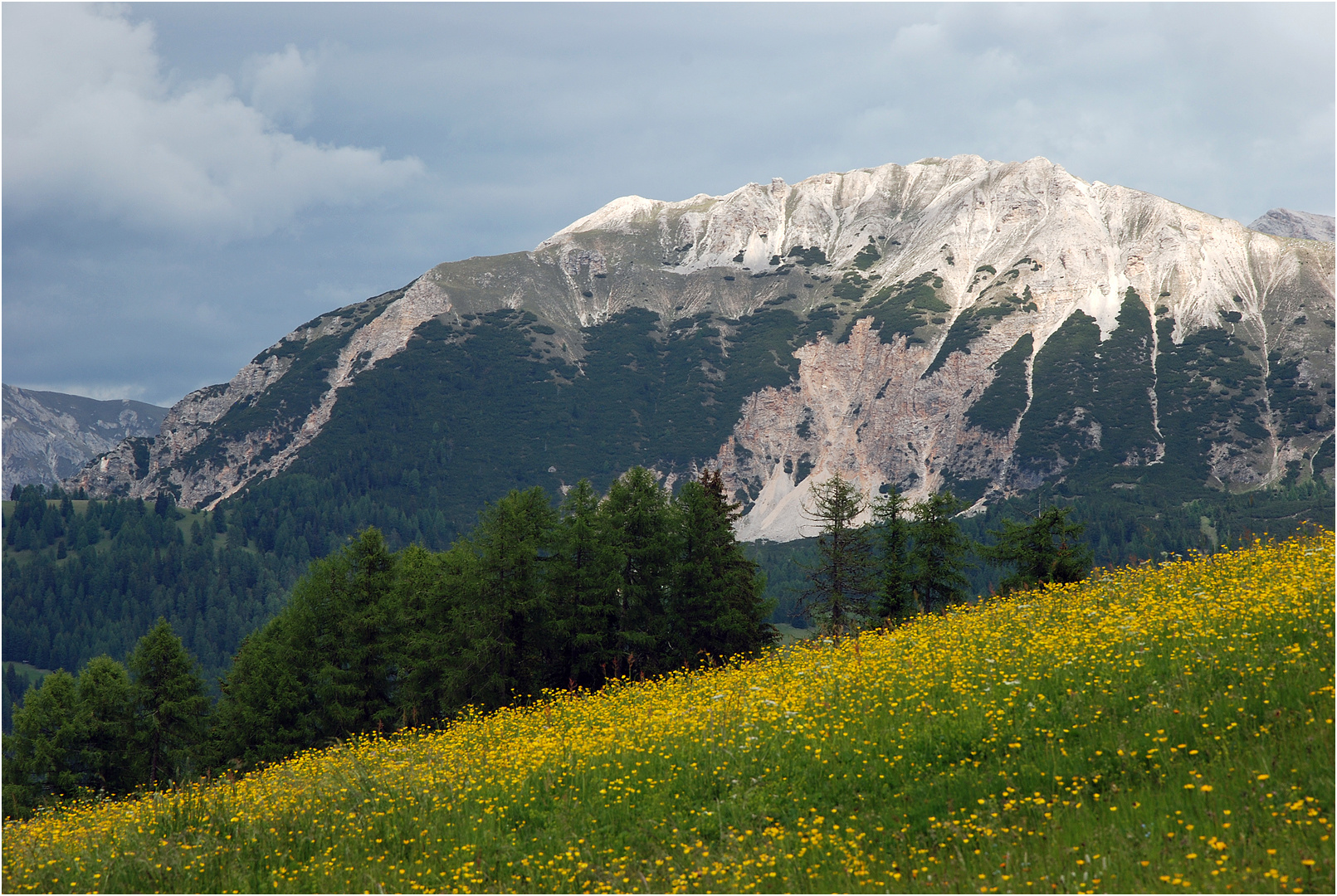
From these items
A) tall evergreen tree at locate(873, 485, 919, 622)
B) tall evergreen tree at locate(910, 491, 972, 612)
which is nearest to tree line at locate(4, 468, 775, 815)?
tall evergreen tree at locate(873, 485, 919, 622)

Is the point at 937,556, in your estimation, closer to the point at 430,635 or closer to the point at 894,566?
the point at 894,566

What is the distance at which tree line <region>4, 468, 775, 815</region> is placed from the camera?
37.1 metres

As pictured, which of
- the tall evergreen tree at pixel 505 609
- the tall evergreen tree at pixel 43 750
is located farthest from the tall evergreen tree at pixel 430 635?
the tall evergreen tree at pixel 43 750

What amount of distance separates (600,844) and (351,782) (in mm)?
5577

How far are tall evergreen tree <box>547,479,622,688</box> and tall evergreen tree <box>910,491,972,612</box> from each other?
1793cm

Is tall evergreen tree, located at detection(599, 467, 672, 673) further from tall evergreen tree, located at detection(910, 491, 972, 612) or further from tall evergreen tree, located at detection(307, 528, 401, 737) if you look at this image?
tall evergreen tree, located at detection(910, 491, 972, 612)

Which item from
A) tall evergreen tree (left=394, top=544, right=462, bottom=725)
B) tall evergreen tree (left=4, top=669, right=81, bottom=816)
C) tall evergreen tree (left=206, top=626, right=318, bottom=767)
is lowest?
tall evergreen tree (left=4, top=669, right=81, bottom=816)

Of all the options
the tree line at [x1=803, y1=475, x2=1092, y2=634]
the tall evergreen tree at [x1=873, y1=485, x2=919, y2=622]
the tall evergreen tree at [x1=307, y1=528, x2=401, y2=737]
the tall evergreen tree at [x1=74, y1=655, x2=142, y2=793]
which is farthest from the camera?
the tall evergreen tree at [x1=74, y1=655, x2=142, y2=793]

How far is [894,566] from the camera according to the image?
156ft

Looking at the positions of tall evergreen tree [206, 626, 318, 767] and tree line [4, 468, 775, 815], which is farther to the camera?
tall evergreen tree [206, 626, 318, 767]

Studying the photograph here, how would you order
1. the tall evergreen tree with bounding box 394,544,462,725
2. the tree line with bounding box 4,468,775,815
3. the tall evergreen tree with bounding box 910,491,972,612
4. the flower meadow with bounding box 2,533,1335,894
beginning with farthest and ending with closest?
the tall evergreen tree with bounding box 910,491,972,612 → the tall evergreen tree with bounding box 394,544,462,725 → the tree line with bounding box 4,468,775,815 → the flower meadow with bounding box 2,533,1335,894

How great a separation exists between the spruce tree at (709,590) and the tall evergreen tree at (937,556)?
1021cm

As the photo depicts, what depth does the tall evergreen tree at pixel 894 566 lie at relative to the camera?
4669cm

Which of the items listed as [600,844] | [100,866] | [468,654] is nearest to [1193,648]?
[600,844]
